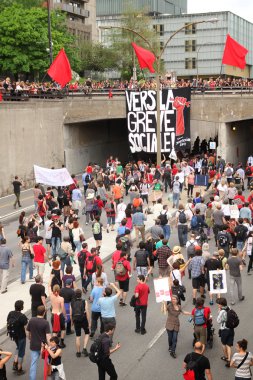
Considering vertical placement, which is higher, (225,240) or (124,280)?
(225,240)

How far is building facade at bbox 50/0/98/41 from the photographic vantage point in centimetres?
8794

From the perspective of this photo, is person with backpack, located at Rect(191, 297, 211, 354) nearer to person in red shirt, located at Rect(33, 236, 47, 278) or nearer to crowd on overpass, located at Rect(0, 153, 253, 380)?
crowd on overpass, located at Rect(0, 153, 253, 380)

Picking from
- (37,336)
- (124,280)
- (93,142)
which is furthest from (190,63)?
(37,336)

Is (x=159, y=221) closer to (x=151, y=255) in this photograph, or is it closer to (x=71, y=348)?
(x=151, y=255)

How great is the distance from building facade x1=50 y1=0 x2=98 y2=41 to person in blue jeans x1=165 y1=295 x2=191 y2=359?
256 ft

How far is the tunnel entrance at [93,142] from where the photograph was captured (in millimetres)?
38719

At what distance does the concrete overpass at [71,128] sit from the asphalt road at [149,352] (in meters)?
19.3

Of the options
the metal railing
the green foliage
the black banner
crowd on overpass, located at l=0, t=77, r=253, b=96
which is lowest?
the black banner

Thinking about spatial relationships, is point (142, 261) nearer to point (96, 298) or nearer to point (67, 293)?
point (96, 298)

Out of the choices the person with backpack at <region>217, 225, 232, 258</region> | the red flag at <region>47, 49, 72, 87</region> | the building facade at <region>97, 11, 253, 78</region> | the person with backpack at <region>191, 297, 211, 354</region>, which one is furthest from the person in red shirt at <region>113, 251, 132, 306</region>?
the building facade at <region>97, 11, 253, 78</region>

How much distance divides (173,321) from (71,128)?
93.8 ft

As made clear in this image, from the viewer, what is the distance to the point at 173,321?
36.5 feet

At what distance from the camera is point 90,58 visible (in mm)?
74188

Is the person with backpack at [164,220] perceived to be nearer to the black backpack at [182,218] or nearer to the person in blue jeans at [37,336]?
the black backpack at [182,218]
